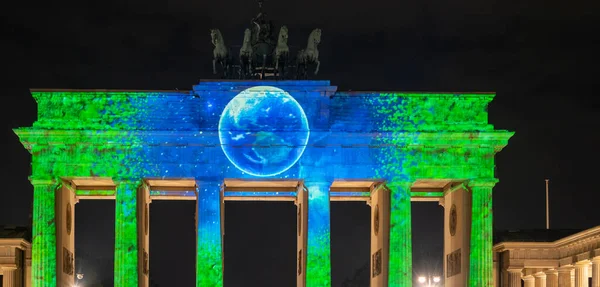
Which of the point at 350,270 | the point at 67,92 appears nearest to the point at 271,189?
the point at 67,92

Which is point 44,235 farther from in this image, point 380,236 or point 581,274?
point 581,274

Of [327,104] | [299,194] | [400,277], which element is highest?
[327,104]

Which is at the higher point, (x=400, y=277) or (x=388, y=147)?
(x=388, y=147)

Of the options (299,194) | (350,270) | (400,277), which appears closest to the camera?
(400,277)

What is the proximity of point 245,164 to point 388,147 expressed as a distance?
670cm

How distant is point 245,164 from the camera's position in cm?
5903

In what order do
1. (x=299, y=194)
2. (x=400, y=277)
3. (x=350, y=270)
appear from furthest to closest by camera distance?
(x=350, y=270)
(x=299, y=194)
(x=400, y=277)

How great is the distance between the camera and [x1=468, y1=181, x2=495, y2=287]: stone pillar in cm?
5822

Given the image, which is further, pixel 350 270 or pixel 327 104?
pixel 350 270

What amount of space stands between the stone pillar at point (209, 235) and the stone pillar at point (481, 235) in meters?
11.6

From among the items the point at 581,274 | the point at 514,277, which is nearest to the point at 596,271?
the point at 581,274

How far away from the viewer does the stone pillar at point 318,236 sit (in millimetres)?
58156

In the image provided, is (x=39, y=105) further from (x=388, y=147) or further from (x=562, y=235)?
(x=562, y=235)

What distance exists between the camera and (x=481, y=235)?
192 ft
